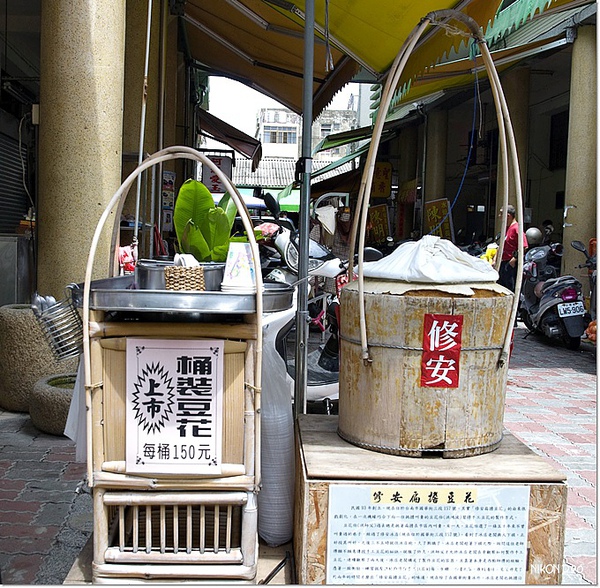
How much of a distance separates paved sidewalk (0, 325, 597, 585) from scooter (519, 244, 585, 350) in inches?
87.3

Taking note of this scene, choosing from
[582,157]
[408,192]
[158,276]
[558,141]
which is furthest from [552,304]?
[408,192]

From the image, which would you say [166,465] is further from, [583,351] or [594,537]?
[583,351]

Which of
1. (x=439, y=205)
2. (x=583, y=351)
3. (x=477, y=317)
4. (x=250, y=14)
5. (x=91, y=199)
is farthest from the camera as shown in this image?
(x=439, y=205)

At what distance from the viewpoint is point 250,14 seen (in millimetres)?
7934

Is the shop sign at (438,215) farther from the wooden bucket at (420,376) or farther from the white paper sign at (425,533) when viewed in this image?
the white paper sign at (425,533)

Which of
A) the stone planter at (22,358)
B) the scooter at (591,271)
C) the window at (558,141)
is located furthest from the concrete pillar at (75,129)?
the window at (558,141)

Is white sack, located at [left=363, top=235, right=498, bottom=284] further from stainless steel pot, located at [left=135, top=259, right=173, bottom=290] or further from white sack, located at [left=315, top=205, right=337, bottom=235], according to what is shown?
white sack, located at [left=315, top=205, right=337, bottom=235]

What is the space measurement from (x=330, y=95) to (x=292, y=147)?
39979 mm

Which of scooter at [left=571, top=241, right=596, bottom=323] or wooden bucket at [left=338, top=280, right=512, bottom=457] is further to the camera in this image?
scooter at [left=571, top=241, right=596, bottom=323]

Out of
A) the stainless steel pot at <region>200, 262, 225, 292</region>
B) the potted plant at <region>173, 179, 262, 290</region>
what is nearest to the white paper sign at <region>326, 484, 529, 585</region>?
the stainless steel pot at <region>200, 262, 225, 292</region>

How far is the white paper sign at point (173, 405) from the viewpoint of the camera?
211 cm

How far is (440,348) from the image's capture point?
224 centimetres

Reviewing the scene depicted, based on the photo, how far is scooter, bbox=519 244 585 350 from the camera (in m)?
8.52

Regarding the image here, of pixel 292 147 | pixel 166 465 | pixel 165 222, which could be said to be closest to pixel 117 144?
pixel 166 465
